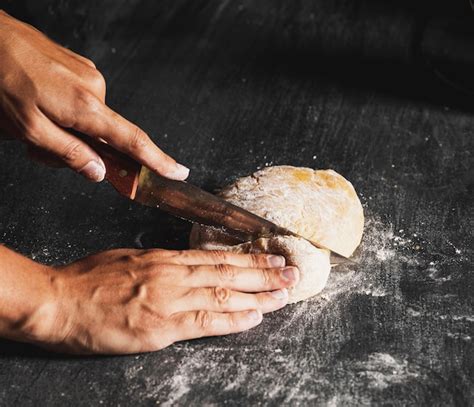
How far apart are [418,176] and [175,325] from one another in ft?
2.77

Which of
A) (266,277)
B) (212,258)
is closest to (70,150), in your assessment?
(212,258)

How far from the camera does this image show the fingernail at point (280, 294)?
164 centimetres

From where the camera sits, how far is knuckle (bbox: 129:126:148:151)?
5.02ft

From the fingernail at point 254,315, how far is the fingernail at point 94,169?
399 mm

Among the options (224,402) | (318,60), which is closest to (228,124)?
(318,60)

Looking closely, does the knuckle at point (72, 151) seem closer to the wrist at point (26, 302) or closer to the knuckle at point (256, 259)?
the wrist at point (26, 302)

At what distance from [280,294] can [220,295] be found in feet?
0.43

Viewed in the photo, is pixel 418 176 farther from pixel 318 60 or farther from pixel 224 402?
pixel 224 402

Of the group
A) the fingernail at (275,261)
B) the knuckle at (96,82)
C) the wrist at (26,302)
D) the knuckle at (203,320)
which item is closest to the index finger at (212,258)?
the fingernail at (275,261)

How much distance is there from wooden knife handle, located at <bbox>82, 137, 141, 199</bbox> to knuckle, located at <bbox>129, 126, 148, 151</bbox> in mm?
53

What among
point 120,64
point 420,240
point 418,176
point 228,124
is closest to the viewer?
point 420,240

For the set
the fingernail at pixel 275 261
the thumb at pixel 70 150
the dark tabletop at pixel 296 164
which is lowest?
the dark tabletop at pixel 296 164

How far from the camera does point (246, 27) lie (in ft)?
8.94

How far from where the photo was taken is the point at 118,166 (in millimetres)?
1591
